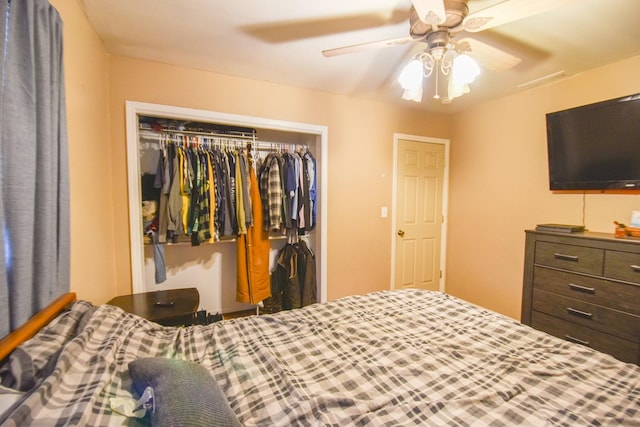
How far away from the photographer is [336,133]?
2.67 m

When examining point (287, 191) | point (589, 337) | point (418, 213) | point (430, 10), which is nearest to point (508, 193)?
point (418, 213)

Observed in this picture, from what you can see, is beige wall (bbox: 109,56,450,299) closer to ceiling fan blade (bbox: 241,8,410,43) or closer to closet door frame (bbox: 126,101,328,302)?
closet door frame (bbox: 126,101,328,302)

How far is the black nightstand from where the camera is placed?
5.39ft

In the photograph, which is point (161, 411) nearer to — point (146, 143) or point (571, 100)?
point (146, 143)

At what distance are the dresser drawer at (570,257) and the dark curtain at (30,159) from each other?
2801 mm

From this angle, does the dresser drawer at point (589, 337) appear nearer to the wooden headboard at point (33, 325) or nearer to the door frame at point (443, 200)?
the door frame at point (443, 200)

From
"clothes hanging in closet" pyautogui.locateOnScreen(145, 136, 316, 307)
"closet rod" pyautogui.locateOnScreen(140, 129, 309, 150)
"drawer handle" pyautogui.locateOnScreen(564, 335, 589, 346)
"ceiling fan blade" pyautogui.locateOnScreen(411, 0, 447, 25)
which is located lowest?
"drawer handle" pyautogui.locateOnScreen(564, 335, 589, 346)

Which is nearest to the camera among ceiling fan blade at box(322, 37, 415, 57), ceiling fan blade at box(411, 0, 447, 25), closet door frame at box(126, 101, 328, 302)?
ceiling fan blade at box(411, 0, 447, 25)

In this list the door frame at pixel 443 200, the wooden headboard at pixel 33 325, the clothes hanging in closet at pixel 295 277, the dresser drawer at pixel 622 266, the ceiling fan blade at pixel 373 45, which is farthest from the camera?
the door frame at pixel 443 200

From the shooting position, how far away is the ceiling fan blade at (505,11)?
104 cm

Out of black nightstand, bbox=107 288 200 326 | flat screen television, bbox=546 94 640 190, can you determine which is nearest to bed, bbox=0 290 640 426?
black nightstand, bbox=107 288 200 326

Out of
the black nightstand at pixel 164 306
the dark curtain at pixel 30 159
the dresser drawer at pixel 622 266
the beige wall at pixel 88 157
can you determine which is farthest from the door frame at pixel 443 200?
the dark curtain at pixel 30 159

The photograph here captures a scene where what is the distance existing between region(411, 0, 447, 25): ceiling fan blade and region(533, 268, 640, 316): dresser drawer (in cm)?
189

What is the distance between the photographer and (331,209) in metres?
2.69
